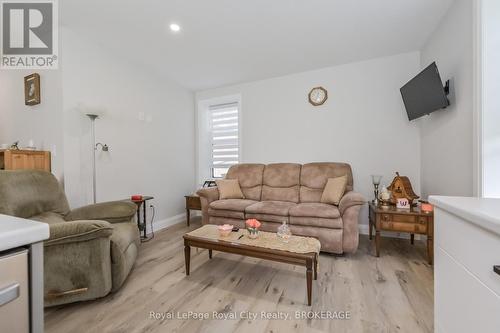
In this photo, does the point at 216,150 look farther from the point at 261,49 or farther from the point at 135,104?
the point at 261,49

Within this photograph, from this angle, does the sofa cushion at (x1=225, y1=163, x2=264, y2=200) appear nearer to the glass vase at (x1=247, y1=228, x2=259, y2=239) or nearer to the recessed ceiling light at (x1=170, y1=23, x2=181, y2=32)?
the glass vase at (x1=247, y1=228, x2=259, y2=239)

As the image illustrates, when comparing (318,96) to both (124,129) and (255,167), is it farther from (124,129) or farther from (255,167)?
(124,129)

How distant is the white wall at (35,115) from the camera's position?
2.47 meters

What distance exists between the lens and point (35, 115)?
2.74m

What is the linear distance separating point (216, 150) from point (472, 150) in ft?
11.9

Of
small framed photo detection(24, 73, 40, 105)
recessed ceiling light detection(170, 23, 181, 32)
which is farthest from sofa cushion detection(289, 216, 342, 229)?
small framed photo detection(24, 73, 40, 105)

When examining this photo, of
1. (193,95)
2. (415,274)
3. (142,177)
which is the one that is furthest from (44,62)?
(415,274)

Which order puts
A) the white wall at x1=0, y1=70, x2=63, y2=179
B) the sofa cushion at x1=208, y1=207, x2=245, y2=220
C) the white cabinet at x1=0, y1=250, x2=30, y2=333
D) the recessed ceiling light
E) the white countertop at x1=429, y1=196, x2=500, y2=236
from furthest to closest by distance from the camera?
the sofa cushion at x1=208, y1=207, x2=245, y2=220 < the white wall at x1=0, y1=70, x2=63, y2=179 < the recessed ceiling light < the white countertop at x1=429, y1=196, x2=500, y2=236 < the white cabinet at x1=0, y1=250, x2=30, y2=333

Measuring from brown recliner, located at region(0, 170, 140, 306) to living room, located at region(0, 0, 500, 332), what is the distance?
0.01 meters

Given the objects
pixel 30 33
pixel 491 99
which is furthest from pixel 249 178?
pixel 30 33

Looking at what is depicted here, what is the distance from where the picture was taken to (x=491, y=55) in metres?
1.57

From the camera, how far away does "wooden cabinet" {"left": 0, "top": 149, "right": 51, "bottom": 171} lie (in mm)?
2375

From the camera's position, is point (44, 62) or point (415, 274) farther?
point (44, 62)

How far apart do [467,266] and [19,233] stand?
3.88 feet
